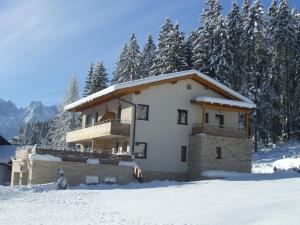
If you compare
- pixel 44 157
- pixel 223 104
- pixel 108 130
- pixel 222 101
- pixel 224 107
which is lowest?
pixel 44 157

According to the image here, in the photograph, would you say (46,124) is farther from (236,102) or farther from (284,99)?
(236,102)

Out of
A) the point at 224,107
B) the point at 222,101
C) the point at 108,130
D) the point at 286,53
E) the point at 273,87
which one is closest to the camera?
the point at 108,130

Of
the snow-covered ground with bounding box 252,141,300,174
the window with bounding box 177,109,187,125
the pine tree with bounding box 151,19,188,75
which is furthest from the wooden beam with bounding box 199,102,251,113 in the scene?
the pine tree with bounding box 151,19,188,75

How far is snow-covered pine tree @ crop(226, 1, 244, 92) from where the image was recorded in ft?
198

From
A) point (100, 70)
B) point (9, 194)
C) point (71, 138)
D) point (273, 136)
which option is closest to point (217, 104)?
point (71, 138)

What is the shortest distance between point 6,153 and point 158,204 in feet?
123

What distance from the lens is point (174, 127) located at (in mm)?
38125

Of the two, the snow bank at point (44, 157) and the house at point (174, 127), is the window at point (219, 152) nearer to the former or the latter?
the house at point (174, 127)

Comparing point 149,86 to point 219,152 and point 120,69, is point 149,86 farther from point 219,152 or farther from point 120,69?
point 120,69

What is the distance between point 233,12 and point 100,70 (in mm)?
19511

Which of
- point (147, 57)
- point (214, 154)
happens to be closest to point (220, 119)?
point (214, 154)

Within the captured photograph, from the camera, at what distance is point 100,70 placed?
68.7 metres

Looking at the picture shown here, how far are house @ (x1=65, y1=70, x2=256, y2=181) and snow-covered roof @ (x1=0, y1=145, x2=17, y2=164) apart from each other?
1585 centimetres

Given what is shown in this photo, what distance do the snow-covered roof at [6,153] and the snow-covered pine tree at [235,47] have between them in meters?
26.3
